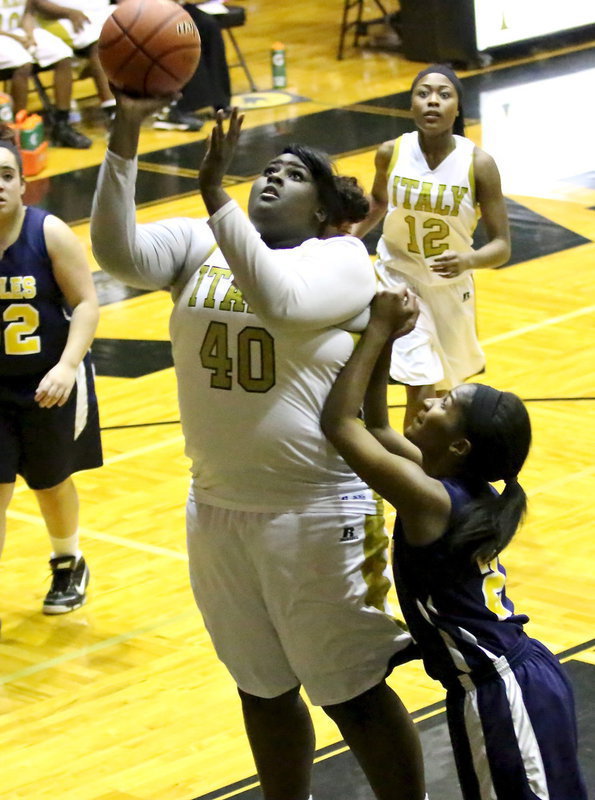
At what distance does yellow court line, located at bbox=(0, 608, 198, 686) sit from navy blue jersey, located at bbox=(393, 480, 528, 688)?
6.83ft

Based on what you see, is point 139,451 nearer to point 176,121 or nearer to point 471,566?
point 471,566

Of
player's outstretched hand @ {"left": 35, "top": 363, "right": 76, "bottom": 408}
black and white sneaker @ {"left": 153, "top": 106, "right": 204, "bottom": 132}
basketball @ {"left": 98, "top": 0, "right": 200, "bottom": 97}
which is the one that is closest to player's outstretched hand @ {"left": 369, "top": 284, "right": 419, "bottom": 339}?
basketball @ {"left": 98, "top": 0, "right": 200, "bottom": 97}

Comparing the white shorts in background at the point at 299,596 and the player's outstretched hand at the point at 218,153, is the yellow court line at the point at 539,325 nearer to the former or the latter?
the white shorts in background at the point at 299,596

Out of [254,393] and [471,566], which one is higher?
[254,393]

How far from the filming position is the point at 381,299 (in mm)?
3197

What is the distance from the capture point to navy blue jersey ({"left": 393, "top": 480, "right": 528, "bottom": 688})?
10.4 feet

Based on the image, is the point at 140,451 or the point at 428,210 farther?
the point at 140,451

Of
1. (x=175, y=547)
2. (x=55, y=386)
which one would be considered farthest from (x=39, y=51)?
(x=55, y=386)

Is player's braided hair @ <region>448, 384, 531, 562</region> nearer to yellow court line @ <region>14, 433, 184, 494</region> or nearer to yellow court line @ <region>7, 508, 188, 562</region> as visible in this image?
yellow court line @ <region>7, 508, 188, 562</region>

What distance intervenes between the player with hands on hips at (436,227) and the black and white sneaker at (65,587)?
4.98 ft

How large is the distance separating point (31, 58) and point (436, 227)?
789 centimetres

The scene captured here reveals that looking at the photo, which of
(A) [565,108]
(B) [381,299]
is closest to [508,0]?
(A) [565,108]

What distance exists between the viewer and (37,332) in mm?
4980

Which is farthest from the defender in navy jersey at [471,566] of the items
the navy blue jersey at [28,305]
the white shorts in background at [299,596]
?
the navy blue jersey at [28,305]
